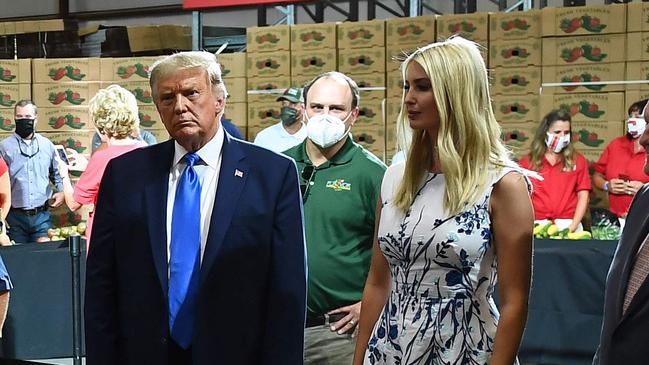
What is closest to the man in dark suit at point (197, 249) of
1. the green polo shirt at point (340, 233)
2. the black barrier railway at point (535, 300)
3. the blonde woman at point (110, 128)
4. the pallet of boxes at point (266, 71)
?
the green polo shirt at point (340, 233)

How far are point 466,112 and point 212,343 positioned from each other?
0.88 meters

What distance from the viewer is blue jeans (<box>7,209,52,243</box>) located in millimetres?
8906

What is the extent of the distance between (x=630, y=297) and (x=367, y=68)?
263 inches

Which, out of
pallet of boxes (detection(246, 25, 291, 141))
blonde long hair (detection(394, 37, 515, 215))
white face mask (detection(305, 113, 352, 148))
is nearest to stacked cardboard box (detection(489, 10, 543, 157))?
pallet of boxes (detection(246, 25, 291, 141))

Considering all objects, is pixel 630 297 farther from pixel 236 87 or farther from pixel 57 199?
pixel 57 199

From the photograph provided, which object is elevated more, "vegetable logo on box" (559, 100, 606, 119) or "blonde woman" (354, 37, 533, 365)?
"vegetable logo on box" (559, 100, 606, 119)

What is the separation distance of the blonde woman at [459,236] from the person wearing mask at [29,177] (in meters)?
6.82

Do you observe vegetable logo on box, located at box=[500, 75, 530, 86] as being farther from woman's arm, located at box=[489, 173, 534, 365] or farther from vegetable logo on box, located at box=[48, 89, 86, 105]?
woman's arm, located at box=[489, 173, 534, 365]

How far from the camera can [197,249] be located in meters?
2.65

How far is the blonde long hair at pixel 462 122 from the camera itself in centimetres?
255

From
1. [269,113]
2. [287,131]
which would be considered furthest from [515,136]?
[269,113]

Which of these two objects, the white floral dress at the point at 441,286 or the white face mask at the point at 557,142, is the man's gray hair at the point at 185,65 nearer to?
the white floral dress at the point at 441,286

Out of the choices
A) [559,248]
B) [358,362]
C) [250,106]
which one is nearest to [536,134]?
[559,248]

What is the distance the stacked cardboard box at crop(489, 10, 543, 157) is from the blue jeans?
13.5 ft
